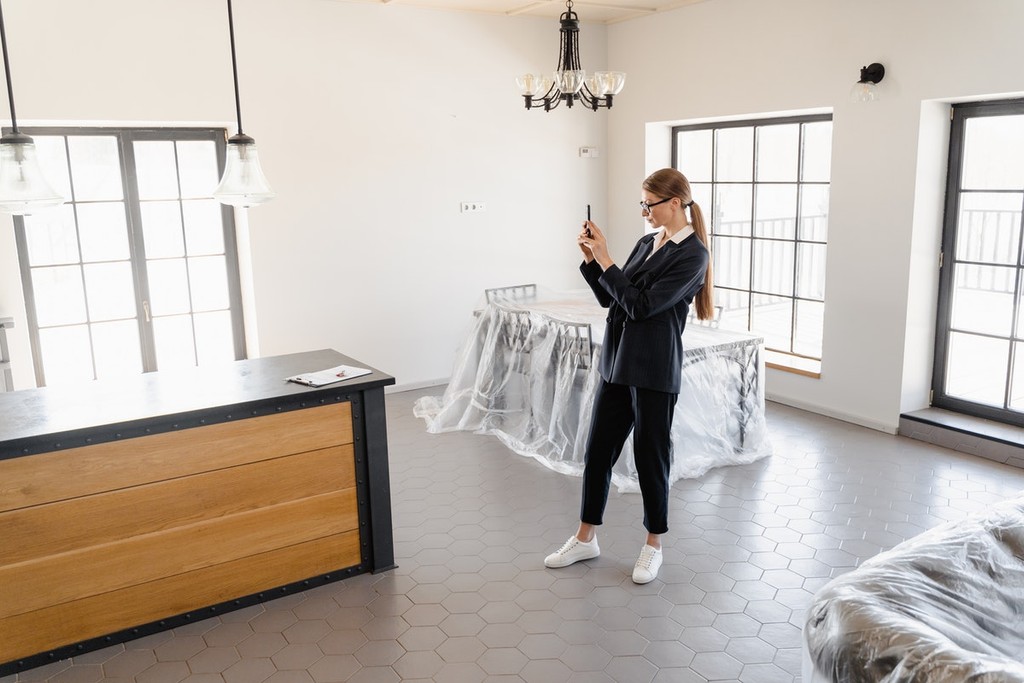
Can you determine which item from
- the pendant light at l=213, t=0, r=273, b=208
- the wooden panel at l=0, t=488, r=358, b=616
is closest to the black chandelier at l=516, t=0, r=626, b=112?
the pendant light at l=213, t=0, r=273, b=208

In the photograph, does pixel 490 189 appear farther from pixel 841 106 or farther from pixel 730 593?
pixel 730 593

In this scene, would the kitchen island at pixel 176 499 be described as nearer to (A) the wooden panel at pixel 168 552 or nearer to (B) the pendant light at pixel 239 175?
(A) the wooden panel at pixel 168 552

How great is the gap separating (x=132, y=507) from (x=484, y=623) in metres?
1.23

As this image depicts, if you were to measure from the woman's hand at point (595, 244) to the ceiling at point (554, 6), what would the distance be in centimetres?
299

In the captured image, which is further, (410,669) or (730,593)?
(730,593)

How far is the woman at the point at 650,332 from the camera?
288 cm

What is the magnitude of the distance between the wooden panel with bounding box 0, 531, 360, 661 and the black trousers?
94cm

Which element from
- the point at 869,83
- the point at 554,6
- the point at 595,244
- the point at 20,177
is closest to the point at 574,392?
the point at 595,244

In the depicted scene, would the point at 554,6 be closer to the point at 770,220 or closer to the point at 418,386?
the point at 770,220

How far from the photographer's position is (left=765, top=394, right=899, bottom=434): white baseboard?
471cm

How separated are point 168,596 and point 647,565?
1697 millimetres

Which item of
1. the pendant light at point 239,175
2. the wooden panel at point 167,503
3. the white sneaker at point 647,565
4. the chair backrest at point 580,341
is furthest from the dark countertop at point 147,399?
the chair backrest at point 580,341

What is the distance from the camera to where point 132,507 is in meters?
2.70

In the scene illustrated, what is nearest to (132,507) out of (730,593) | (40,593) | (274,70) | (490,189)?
(40,593)
